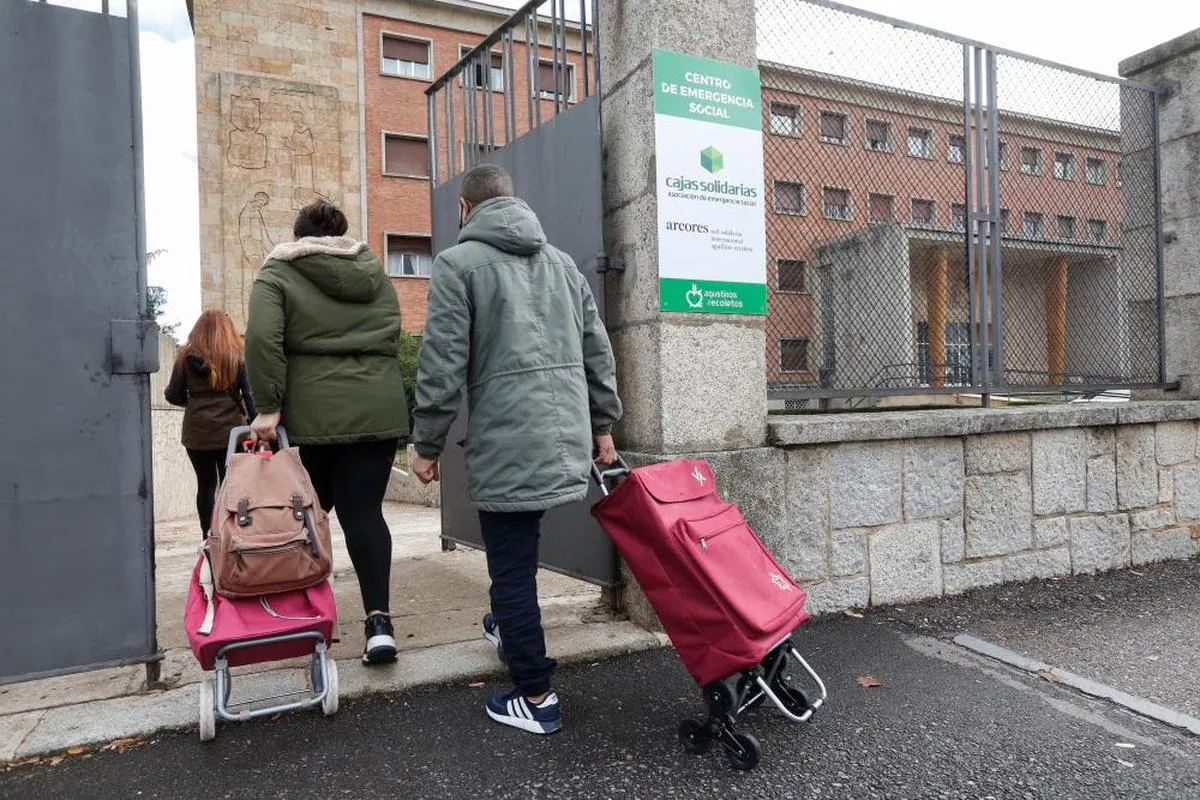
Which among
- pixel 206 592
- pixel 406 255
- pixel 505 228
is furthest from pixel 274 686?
pixel 406 255

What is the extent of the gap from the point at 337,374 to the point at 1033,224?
14.3 ft

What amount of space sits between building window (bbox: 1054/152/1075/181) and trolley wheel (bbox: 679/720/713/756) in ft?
15.3

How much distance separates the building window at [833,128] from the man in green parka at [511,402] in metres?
2.24

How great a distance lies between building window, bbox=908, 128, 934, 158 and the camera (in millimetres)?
4863

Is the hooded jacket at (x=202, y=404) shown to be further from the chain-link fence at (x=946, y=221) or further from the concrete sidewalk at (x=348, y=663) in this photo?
the chain-link fence at (x=946, y=221)

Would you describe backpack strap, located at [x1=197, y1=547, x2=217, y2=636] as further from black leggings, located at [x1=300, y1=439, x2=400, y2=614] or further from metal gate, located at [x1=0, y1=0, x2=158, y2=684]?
black leggings, located at [x1=300, y1=439, x2=400, y2=614]

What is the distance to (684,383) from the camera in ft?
12.5

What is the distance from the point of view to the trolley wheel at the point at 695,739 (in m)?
2.62

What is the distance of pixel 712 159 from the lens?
3.87 m

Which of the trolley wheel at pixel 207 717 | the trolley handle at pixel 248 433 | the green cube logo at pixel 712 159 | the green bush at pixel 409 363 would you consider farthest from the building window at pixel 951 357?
the green bush at pixel 409 363

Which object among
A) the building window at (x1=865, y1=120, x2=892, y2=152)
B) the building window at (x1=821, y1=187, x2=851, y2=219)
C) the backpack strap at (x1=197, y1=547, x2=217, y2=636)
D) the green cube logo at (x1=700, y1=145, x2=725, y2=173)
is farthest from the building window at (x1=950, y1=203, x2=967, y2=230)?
the backpack strap at (x1=197, y1=547, x2=217, y2=636)

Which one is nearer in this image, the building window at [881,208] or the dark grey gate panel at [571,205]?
the dark grey gate panel at [571,205]

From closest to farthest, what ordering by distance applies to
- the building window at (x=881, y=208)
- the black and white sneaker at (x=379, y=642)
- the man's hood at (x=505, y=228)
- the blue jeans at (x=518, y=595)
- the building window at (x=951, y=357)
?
the blue jeans at (x=518, y=595) < the man's hood at (x=505, y=228) < the black and white sneaker at (x=379, y=642) < the building window at (x=881, y=208) < the building window at (x=951, y=357)

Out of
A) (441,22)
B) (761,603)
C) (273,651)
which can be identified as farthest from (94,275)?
(441,22)
